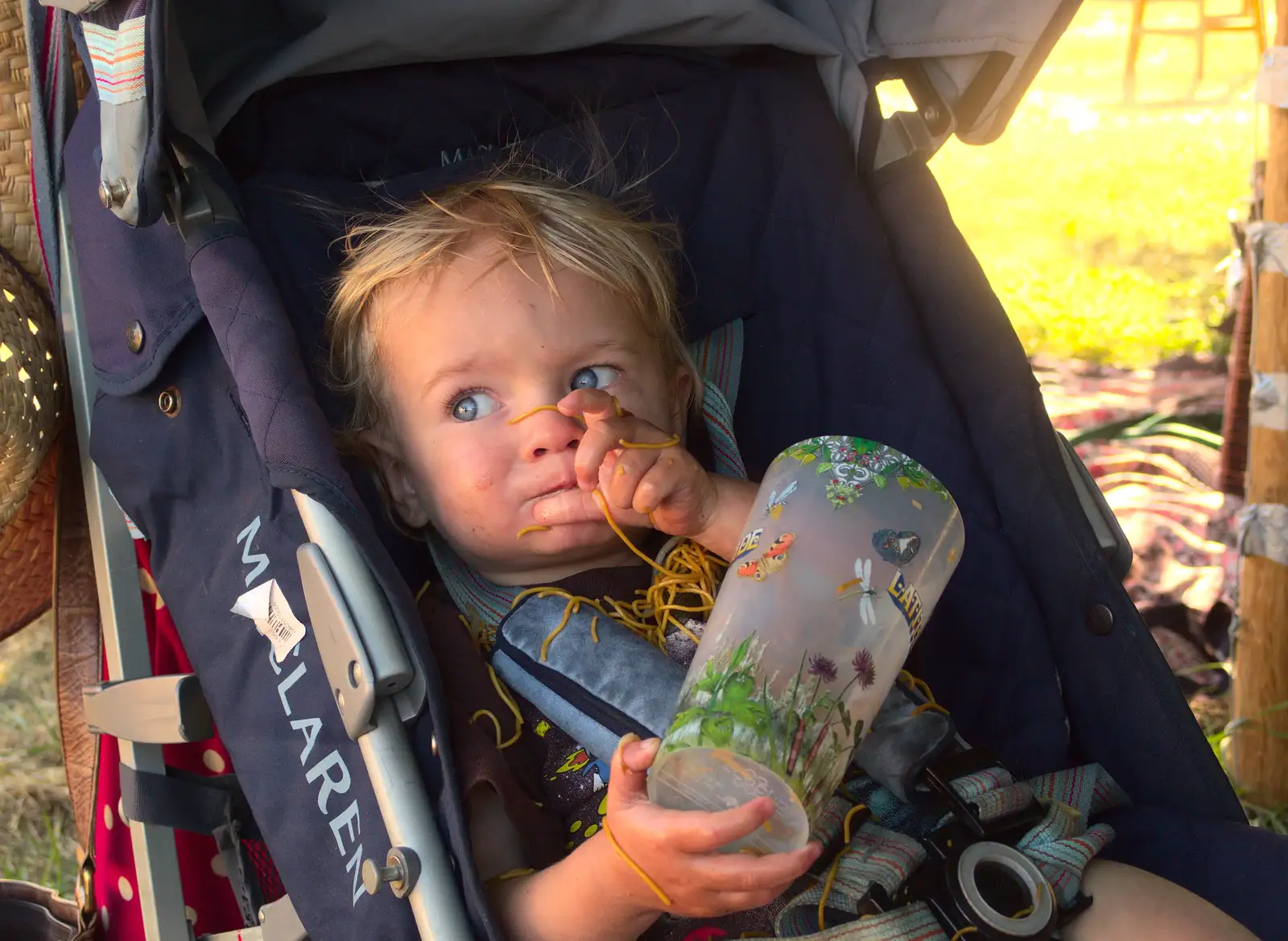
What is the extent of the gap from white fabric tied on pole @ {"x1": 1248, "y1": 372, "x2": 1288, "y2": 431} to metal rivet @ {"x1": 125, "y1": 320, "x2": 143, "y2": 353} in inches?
77.1

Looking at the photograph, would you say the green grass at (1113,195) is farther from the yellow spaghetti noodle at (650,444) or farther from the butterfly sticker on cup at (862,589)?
the butterfly sticker on cup at (862,589)

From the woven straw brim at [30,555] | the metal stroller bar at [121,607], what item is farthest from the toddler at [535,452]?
the woven straw brim at [30,555]

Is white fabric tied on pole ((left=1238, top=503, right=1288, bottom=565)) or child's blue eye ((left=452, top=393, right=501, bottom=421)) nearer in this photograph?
child's blue eye ((left=452, top=393, right=501, bottom=421))

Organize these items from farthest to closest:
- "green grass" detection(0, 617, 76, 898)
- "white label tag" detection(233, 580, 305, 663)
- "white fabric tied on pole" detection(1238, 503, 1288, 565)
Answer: "green grass" detection(0, 617, 76, 898) → "white fabric tied on pole" detection(1238, 503, 1288, 565) → "white label tag" detection(233, 580, 305, 663)

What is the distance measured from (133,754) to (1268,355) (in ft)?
6.76

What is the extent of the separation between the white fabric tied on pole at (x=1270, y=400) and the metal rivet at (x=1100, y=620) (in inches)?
40.1

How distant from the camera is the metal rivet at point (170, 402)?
1.70 meters

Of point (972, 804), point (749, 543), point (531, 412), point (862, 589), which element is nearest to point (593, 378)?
point (531, 412)

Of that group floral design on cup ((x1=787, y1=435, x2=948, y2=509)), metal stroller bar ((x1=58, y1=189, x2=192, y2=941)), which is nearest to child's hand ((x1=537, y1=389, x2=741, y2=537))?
floral design on cup ((x1=787, y1=435, x2=948, y2=509))

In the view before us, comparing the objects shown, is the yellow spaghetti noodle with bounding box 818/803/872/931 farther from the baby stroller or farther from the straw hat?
the straw hat

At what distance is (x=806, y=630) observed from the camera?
1236mm

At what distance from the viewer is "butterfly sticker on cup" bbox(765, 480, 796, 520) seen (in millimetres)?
1323

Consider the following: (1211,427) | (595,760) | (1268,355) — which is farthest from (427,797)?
(1211,427)

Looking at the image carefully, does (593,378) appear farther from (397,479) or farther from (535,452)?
(397,479)
